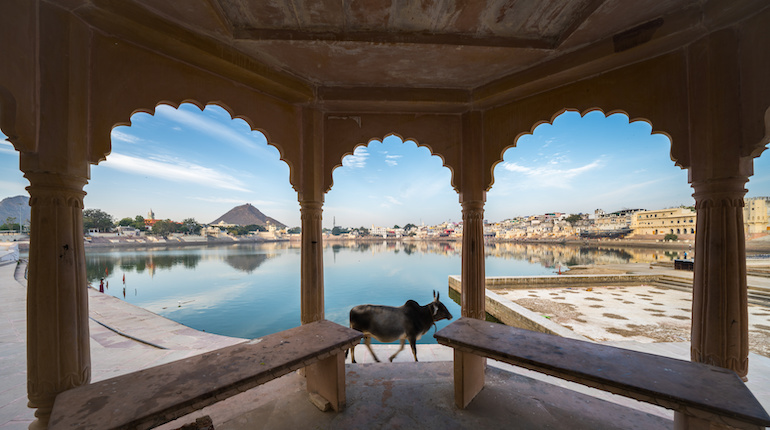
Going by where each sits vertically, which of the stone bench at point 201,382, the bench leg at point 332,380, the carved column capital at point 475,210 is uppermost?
the carved column capital at point 475,210

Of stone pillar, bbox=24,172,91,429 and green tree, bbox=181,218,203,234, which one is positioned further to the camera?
green tree, bbox=181,218,203,234

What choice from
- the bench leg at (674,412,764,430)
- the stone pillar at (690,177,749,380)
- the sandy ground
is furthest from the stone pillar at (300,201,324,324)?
the sandy ground

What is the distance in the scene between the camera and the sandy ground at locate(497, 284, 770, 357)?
8.07m

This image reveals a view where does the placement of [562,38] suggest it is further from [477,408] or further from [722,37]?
[477,408]

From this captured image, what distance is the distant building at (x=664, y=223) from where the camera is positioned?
45.0 metres

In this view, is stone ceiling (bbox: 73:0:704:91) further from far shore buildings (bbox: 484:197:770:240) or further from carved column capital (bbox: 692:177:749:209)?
far shore buildings (bbox: 484:197:770:240)

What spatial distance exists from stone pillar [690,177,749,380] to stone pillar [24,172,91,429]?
473 cm

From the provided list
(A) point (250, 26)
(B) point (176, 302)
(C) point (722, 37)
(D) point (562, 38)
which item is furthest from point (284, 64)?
(B) point (176, 302)

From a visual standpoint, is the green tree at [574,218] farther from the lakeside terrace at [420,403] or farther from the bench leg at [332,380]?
the bench leg at [332,380]

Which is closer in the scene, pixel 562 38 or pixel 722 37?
pixel 722 37

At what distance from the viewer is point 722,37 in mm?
2104

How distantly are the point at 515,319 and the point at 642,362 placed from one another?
734cm

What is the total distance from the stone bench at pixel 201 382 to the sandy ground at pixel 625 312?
27.0 feet

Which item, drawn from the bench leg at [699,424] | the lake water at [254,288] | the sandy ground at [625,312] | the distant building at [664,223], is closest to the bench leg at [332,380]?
the bench leg at [699,424]
